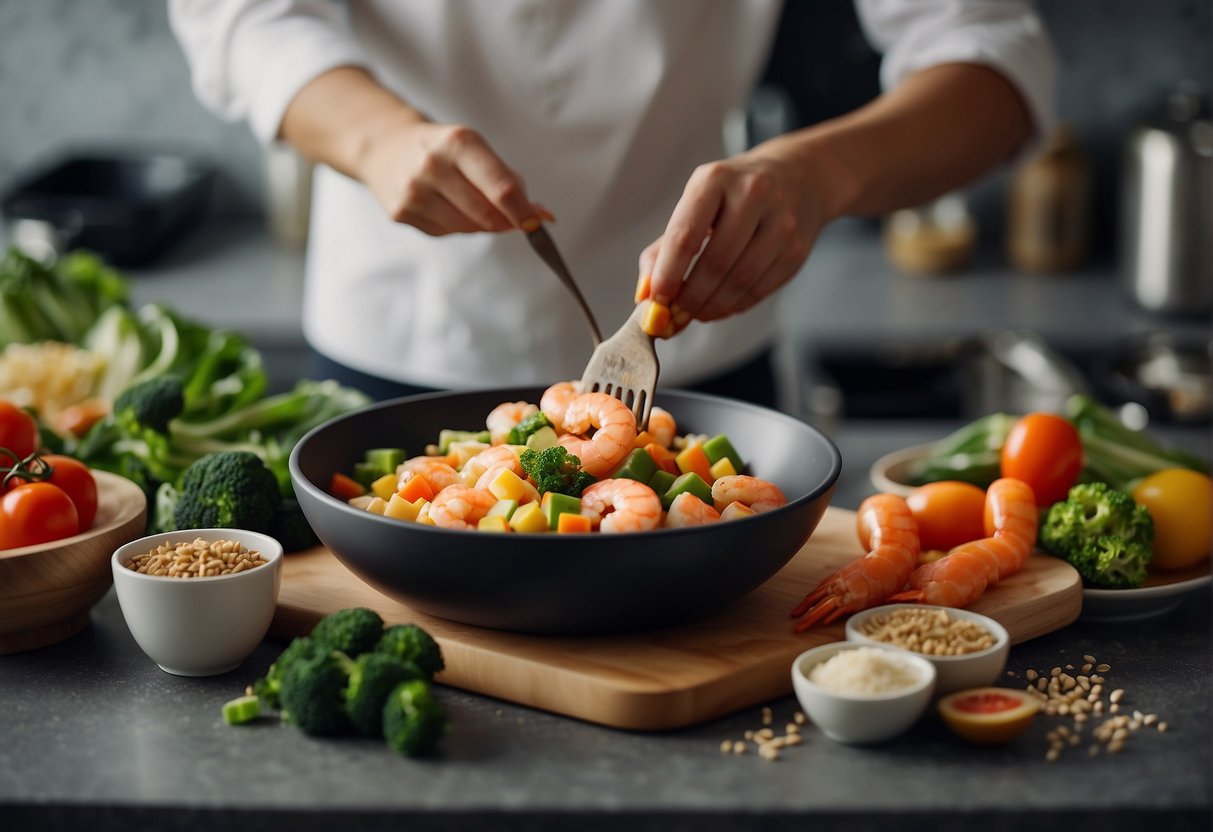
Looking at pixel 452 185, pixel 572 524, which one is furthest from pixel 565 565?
pixel 452 185

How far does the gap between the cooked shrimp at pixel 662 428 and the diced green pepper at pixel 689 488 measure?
138 millimetres

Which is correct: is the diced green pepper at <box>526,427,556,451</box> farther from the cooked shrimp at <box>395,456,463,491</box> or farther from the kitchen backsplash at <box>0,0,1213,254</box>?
the kitchen backsplash at <box>0,0,1213,254</box>

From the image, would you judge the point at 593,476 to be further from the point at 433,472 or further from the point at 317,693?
the point at 317,693

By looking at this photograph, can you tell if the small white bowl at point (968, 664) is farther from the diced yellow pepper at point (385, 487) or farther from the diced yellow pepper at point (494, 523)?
the diced yellow pepper at point (385, 487)

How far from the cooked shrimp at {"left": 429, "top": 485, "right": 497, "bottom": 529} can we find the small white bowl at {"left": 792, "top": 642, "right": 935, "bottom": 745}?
344mm

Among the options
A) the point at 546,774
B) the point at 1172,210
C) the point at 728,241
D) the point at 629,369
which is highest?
the point at 728,241

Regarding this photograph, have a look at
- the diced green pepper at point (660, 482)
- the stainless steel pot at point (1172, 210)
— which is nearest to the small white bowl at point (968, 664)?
the diced green pepper at point (660, 482)

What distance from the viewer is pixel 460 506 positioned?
134 cm

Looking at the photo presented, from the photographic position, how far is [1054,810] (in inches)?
43.7

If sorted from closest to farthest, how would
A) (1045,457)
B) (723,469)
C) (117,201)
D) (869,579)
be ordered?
(869,579) < (723,469) < (1045,457) < (117,201)

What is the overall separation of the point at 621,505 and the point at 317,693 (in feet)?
1.09

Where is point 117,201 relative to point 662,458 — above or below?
below

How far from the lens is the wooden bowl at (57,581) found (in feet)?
4.47

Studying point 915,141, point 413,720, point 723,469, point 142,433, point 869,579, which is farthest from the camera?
point 915,141
